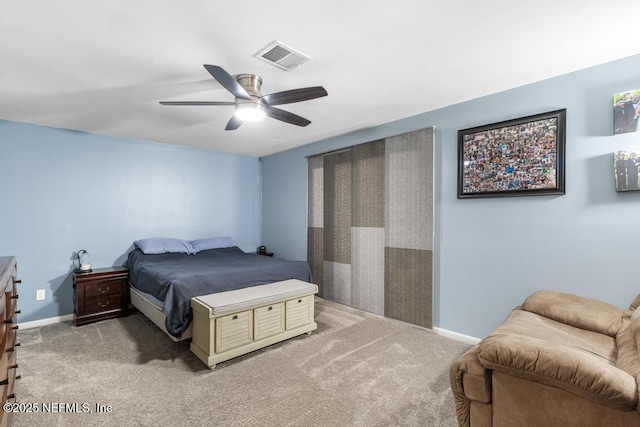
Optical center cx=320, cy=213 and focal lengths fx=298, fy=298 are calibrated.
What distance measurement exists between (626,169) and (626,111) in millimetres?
421

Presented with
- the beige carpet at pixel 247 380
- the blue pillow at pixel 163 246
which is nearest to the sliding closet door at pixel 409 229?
the beige carpet at pixel 247 380

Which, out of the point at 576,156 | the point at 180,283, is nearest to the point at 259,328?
the point at 180,283

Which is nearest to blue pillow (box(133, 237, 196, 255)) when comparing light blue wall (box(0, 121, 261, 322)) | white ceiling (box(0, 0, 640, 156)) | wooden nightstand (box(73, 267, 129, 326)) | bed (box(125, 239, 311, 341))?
bed (box(125, 239, 311, 341))

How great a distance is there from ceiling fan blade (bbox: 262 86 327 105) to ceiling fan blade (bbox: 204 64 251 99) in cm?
18

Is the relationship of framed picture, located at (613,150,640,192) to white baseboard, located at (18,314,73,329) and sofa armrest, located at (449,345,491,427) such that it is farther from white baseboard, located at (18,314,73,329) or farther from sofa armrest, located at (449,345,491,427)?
white baseboard, located at (18,314,73,329)

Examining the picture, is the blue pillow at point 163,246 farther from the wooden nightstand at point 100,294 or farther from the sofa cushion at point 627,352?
the sofa cushion at point 627,352

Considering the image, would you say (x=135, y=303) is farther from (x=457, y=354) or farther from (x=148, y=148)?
(x=457, y=354)

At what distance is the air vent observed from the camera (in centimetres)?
197

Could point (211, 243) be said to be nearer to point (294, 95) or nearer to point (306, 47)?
point (294, 95)

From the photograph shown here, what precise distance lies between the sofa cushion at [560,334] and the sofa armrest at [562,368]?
11.2 inches

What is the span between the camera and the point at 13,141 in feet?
11.3

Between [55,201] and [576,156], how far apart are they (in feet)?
18.0

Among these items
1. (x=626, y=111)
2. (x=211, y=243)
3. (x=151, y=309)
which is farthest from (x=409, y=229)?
(x=211, y=243)

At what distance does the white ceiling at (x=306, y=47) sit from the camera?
164cm
